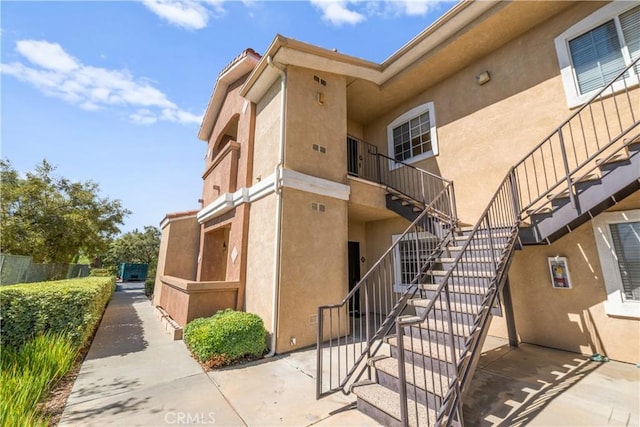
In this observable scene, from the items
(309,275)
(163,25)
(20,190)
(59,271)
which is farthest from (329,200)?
(20,190)

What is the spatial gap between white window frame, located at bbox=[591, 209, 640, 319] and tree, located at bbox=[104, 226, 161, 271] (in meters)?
34.5

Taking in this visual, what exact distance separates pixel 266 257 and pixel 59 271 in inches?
508

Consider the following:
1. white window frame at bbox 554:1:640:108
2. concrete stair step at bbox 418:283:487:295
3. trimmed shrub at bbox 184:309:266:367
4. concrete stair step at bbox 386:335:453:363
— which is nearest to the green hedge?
trimmed shrub at bbox 184:309:266:367

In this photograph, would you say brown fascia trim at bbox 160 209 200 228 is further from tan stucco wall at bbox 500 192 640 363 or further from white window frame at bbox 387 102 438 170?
tan stucco wall at bbox 500 192 640 363

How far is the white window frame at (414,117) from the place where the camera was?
27.0 feet

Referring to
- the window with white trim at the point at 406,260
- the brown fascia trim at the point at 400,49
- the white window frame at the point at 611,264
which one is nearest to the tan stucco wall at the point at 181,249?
the brown fascia trim at the point at 400,49

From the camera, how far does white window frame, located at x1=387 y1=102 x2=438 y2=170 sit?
8219 millimetres

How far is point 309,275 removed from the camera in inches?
232

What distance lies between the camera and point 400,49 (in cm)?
755

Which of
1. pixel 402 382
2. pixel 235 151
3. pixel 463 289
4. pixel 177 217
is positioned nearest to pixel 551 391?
pixel 463 289

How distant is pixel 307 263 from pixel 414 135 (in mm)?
6124

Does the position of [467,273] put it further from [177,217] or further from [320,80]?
[177,217]

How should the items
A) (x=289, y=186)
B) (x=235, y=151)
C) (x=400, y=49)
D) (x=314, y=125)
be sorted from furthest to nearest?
(x=235, y=151) < (x=400, y=49) < (x=314, y=125) < (x=289, y=186)

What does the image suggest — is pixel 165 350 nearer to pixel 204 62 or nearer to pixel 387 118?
pixel 204 62
